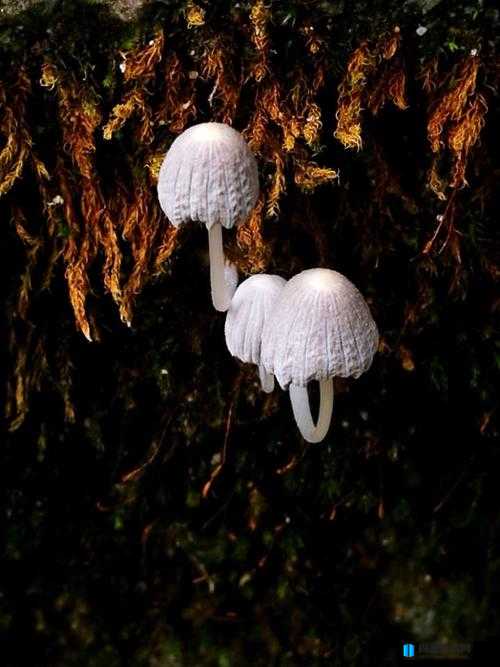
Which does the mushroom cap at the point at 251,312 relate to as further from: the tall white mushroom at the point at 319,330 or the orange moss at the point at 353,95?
the orange moss at the point at 353,95

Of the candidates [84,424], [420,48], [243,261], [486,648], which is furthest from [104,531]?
[420,48]

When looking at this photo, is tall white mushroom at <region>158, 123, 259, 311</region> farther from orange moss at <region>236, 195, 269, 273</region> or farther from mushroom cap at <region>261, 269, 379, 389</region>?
orange moss at <region>236, 195, 269, 273</region>

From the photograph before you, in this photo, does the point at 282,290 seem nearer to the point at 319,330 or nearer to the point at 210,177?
the point at 319,330

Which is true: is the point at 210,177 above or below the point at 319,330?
above

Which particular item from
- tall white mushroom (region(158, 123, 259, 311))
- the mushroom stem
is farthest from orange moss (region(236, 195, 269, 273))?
tall white mushroom (region(158, 123, 259, 311))

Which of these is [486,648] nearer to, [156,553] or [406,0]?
[156,553]

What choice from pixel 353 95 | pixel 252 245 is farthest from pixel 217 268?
pixel 353 95
